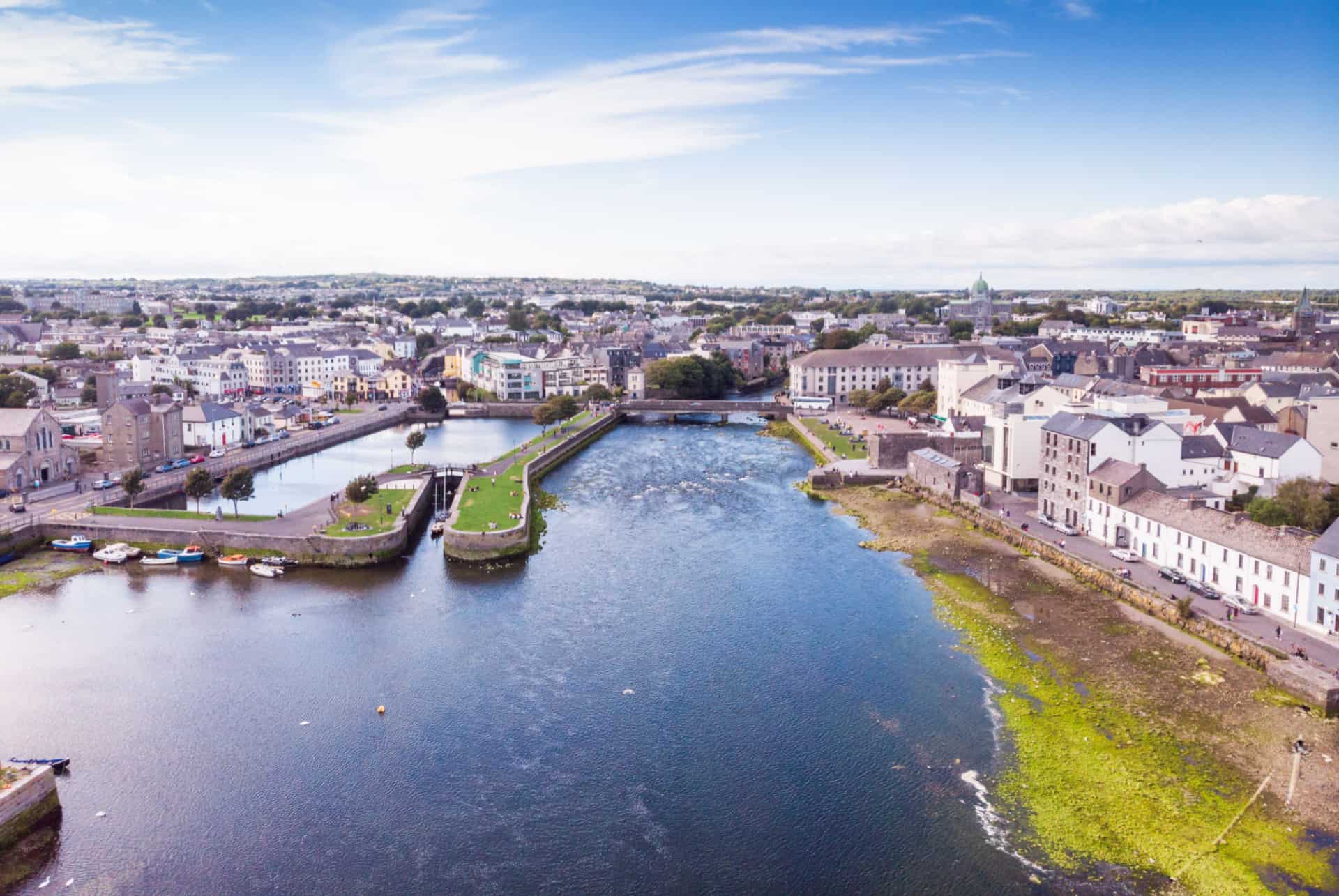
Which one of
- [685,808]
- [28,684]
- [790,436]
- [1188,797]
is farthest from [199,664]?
[790,436]

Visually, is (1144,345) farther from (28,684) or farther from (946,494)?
(28,684)

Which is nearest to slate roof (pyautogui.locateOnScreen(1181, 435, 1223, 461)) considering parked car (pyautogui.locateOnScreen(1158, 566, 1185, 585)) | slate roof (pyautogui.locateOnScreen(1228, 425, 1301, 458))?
slate roof (pyautogui.locateOnScreen(1228, 425, 1301, 458))

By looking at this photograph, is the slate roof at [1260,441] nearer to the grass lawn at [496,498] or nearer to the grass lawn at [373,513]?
the grass lawn at [496,498]

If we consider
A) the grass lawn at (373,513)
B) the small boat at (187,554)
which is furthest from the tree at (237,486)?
the grass lawn at (373,513)

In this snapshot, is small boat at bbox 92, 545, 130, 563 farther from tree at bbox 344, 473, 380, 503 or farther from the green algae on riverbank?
tree at bbox 344, 473, 380, 503

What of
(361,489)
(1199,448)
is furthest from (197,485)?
(1199,448)

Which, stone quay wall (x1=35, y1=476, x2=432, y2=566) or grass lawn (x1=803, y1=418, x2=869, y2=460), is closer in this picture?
stone quay wall (x1=35, y1=476, x2=432, y2=566)

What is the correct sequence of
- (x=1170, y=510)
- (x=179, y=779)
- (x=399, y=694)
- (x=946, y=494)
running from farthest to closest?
(x=946, y=494)
(x=1170, y=510)
(x=399, y=694)
(x=179, y=779)
